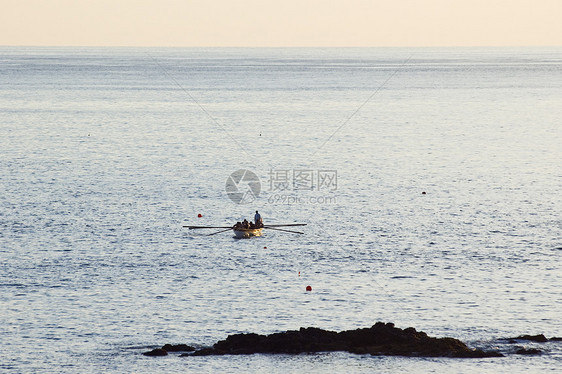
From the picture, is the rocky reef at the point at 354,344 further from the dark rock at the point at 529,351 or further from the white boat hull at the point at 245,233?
the white boat hull at the point at 245,233

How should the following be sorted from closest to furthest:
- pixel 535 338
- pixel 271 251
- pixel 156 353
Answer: pixel 156 353 → pixel 535 338 → pixel 271 251

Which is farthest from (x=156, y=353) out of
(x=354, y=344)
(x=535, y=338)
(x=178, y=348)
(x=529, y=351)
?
(x=535, y=338)

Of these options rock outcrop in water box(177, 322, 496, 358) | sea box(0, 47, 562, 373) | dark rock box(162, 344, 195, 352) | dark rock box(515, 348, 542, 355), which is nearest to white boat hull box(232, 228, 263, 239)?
sea box(0, 47, 562, 373)

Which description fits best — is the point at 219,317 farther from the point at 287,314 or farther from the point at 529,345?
the point at 529,345

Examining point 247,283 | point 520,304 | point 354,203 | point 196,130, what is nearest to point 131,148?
point 196,130

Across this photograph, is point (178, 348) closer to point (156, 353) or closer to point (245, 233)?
point (156, 353)

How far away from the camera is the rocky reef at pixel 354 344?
45.1m

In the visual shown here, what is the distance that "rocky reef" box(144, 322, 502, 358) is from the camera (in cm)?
4506

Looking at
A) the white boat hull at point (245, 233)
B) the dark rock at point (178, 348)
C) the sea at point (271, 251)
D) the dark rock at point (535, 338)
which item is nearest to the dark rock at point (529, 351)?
the sea at point (271, 251)

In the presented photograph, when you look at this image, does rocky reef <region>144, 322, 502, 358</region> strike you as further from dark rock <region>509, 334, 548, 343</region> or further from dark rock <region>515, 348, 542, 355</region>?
dark rock <region>509, 334, 548, 343</region>

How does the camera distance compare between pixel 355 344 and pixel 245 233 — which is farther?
pixel 245 233

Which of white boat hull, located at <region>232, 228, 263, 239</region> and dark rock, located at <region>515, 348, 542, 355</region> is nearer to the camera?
dark rock, located at <region>515, 348, 542, 355</region>

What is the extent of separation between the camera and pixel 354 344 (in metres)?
45.9

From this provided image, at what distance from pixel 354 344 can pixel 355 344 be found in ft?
0.20
